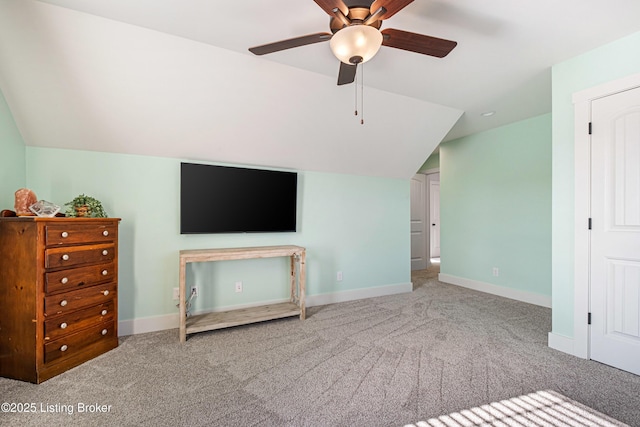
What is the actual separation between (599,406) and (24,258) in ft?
12.3

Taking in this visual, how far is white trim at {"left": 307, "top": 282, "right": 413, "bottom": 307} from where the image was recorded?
3.73m

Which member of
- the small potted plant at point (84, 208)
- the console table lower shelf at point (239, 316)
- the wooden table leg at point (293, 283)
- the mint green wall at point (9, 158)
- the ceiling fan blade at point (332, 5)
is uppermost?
the ceiling fan blade at point (332, 5)

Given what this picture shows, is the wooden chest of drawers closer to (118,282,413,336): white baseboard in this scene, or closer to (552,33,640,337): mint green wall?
(118,282,413,336): white baseboard

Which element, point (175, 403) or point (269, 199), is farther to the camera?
point (269, 199)

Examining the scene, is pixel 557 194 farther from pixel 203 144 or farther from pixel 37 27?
pixel 37 27

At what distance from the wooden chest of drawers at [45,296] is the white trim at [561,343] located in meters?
3.77

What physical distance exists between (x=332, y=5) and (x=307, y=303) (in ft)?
10.1

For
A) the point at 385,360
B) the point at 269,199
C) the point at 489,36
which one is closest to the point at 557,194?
the point at 489,36

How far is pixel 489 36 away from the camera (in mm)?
2178

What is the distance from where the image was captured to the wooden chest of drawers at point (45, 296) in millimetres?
1989

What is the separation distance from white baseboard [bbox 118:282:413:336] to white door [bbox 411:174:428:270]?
1.93 metres

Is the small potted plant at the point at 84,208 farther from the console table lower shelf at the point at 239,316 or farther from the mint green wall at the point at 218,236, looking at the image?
the console table lower shelf at the point at 239,316

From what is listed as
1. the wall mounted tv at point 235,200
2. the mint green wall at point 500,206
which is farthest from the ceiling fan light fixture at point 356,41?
the mint green wall at point 500,206

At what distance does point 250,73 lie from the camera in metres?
2.62
